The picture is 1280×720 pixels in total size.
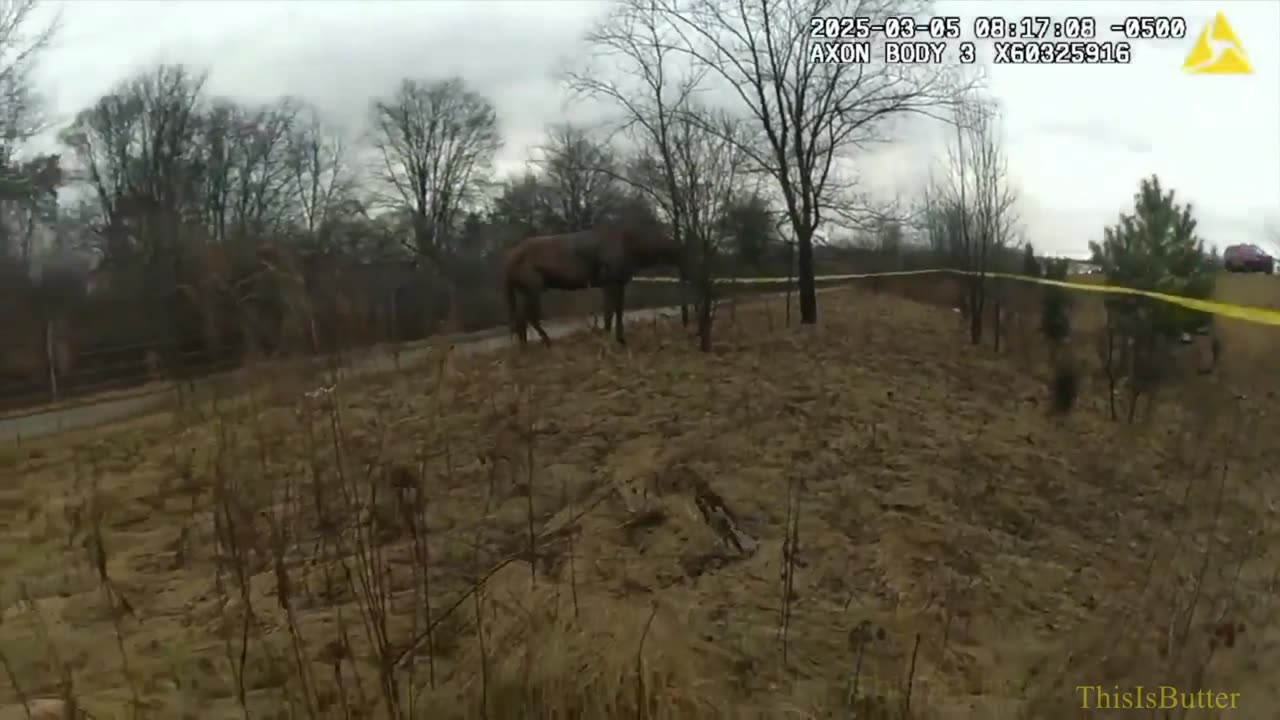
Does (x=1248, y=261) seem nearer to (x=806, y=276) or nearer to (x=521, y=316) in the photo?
(x=806, y=276)

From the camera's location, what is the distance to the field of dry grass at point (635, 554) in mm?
4660

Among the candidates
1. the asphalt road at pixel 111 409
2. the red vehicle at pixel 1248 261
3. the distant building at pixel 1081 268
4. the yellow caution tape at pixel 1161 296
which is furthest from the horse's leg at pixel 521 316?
the red vehicle at pixel 1248 261

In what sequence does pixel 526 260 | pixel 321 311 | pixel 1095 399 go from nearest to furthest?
pixel 321 311 → pixel 526 260 → pixel 1095 399

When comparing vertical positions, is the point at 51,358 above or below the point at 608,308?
below

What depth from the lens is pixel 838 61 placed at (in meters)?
18.8

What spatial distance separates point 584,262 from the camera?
15.1m

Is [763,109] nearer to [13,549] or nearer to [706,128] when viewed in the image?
[706,128]

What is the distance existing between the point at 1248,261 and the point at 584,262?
23627mm

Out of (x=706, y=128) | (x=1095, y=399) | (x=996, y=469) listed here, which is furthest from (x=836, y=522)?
(x=706, y=128)

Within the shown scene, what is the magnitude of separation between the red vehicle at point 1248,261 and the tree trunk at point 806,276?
14153 millimetres

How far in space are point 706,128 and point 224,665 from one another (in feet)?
48.7

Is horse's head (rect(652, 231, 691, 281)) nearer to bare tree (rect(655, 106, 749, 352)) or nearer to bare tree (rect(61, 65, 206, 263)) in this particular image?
bare tree (rect(655, 106, 749, 352))

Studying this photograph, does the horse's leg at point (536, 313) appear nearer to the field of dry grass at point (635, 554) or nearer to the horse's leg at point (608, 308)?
the horse's leg at point (608, 308)

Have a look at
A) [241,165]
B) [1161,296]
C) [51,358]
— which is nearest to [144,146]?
[241,165]
